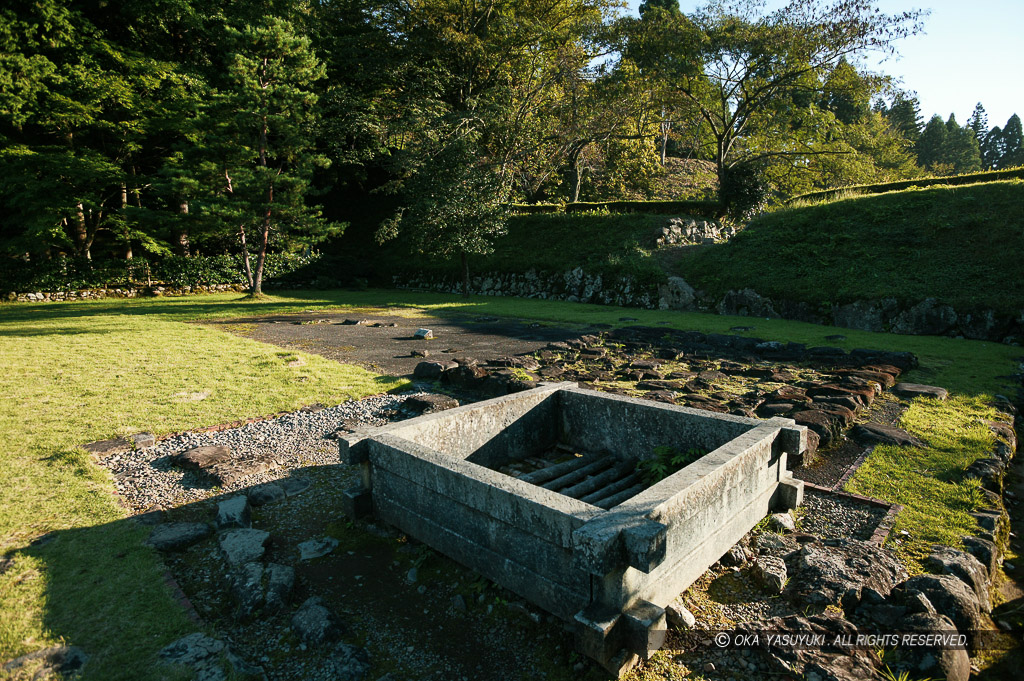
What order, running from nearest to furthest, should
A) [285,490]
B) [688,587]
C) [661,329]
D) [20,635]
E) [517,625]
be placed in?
[20,635], [517,625], [688,587], [285,490], [661,329]

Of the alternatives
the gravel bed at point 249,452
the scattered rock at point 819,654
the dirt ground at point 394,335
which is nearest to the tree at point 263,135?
the dirt ground at point 394,335

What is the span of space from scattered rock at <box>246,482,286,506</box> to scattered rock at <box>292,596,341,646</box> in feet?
5.60

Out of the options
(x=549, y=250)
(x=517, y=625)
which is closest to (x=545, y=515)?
(x=517, y=625)

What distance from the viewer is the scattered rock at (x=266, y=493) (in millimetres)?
4551

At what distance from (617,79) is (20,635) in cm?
2749

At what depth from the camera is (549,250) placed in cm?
2381

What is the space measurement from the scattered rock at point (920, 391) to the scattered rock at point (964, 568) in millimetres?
4881

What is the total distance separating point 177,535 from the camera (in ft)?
12.7

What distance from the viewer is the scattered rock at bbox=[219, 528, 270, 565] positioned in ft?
11.9

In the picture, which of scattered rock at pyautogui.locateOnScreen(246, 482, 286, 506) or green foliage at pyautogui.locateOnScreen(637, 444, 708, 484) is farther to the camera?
scattered rock at pyautogui.locateOnScreen(246, 482, 286, 506)

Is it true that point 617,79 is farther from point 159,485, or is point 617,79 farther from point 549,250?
point 159,485

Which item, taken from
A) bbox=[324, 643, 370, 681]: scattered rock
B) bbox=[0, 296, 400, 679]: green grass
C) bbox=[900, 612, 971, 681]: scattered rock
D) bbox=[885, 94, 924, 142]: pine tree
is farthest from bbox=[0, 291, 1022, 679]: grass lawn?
bbox=[885, 94, 924, 142]: pine tree

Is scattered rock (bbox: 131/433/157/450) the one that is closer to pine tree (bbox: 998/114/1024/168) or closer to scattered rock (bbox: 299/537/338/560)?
scattered rock (bbox: 299/537/338/560)

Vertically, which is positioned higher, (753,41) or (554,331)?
(753,41)
